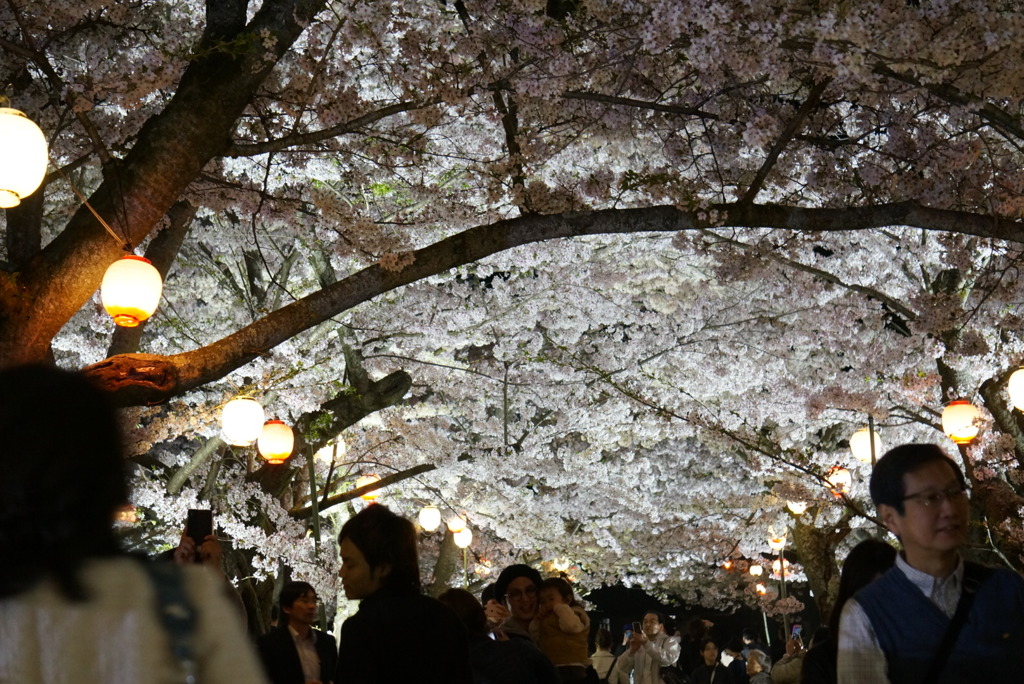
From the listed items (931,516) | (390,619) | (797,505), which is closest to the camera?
(931,516)

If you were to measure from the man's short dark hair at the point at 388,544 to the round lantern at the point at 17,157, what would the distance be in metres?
2.84

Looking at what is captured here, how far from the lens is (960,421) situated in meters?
10.8

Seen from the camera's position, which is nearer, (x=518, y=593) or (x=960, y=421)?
(x=518, y=593)

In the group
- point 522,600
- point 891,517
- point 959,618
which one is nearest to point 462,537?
point 522,600

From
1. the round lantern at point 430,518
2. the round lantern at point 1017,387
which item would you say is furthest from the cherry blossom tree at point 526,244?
the round lantern at point 430,518

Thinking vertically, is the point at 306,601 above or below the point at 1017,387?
below

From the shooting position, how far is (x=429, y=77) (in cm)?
783

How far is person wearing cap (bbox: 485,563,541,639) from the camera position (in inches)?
229

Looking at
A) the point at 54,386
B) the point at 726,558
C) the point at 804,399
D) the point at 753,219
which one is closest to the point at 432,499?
the point at 804,399

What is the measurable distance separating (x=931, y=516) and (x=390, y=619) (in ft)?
5.97

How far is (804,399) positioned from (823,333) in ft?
5.09

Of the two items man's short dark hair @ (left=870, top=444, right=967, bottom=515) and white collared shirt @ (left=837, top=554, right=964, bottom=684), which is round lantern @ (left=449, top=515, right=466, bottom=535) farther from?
white collared shirt @ (left=837, top=554, right=964, bottom=684)

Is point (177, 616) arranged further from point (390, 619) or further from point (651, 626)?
point (651, 626)

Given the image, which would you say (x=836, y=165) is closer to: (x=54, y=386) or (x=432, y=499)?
(x=54, y=386)
